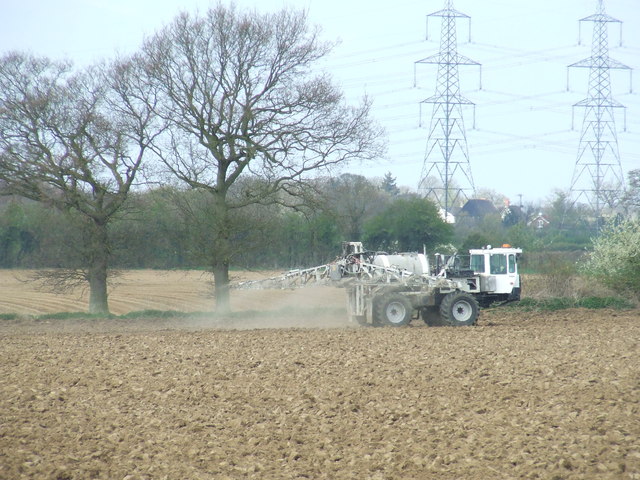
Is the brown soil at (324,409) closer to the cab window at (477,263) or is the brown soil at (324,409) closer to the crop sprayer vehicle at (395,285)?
the crop sprayer vehicle at (395,285)

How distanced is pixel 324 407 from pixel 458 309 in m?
13.0

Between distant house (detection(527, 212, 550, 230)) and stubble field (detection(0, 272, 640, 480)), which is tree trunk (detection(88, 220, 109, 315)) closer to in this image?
stubble field (detection(0, 272, 640, 480))

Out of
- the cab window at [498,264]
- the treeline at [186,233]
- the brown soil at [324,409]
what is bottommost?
the brown soil at [324,409]

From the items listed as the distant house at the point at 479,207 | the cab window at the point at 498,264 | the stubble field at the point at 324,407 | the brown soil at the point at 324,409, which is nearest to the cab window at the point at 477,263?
the cab window at the point at 498,264

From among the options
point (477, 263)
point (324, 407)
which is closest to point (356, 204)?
point (477, 263)

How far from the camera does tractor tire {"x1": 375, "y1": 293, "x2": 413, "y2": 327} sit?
23.7 meters

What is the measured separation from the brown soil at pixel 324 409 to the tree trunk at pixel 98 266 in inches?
406

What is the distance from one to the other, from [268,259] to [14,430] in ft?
67.6

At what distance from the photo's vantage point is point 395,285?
23.8m

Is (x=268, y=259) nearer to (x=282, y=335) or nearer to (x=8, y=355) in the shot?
(x=282, y=335)

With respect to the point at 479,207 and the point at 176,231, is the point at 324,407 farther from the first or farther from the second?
the point at 479,207

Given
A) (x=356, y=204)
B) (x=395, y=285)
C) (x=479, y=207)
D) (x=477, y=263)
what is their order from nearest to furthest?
(x=395, y=285)
(x=477, y=263)
(x=356, y=204)
(x=479, y=207)

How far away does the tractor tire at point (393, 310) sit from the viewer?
23.7 m

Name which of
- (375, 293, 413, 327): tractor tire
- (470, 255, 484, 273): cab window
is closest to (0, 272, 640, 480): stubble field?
(375, 293, 413, 327): tractor tire
